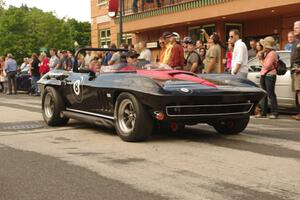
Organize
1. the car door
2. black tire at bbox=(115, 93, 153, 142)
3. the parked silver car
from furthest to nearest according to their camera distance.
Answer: the parked silver car → the car door → black tire at bbox=(115, 93, 153, 142)

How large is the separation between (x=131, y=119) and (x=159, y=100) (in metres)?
0.73

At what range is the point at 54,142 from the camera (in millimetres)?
7309

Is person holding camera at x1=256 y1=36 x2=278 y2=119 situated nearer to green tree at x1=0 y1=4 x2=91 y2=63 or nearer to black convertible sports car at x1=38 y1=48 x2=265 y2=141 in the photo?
black convertible sports car at x1=38 y1=48 x2=265 y2=141

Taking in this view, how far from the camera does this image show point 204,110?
6785mm

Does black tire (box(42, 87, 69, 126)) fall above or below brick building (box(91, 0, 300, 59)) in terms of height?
below

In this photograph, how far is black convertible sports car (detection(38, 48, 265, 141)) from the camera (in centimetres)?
662

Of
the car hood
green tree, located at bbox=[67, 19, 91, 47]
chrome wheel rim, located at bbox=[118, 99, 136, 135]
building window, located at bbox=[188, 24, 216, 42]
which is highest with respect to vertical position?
green tree, located at bbox=[67, 19, 91, 47]

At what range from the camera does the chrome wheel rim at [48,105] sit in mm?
9172

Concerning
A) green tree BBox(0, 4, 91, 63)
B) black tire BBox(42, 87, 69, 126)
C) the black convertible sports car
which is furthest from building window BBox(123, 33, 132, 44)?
green tree BBox(0, 4, 91, 63)

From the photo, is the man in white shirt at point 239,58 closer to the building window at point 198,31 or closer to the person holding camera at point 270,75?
the person holding camera at point 270,75

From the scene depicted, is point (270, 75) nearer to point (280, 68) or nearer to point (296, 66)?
point (280, 68)

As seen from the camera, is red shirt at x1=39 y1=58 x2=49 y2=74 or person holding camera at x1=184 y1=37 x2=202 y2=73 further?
red shirt at x1=39 y1=58 x2=49 y2=74

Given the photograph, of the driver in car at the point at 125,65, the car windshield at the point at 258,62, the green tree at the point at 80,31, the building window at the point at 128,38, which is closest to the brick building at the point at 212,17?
the building window at the point at 128,38

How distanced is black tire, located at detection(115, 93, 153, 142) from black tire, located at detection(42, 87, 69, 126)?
1.92 meters
